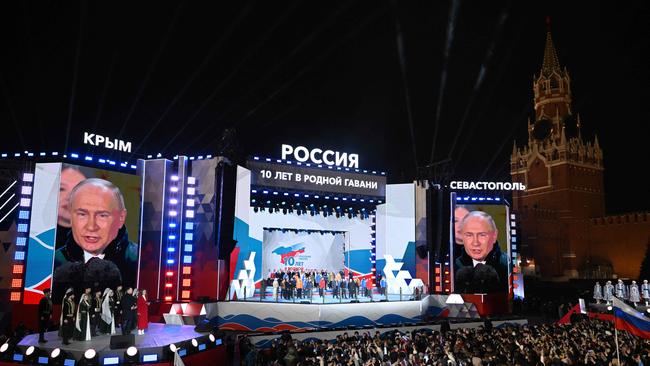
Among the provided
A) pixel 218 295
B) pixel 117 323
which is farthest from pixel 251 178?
pixel 117 323

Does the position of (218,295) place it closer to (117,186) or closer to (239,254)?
(239,254)

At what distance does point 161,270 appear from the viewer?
28.2 metres

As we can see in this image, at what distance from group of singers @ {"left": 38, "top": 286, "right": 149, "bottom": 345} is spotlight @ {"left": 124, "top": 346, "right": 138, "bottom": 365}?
2.65 meters

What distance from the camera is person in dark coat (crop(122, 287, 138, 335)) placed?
56.3 feet

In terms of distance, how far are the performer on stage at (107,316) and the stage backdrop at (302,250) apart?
17.6m

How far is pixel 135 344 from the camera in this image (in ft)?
49.9

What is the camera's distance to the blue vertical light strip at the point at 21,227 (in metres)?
24.0

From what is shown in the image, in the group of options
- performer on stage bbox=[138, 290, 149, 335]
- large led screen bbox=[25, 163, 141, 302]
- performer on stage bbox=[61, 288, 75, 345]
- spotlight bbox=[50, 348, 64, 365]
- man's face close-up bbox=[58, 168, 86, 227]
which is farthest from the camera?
man's face close-up bbox=[58, 168, 86, 227]

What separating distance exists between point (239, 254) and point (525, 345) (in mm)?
18984

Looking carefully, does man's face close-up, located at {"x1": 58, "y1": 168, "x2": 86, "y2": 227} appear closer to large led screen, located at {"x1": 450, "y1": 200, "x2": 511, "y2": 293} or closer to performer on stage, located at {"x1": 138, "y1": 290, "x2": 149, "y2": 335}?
performer on stage, located at {"x1": 138, "y1": 290, "x2": 149, "y2": 335}

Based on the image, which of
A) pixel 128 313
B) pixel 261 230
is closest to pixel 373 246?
pixel 261 230

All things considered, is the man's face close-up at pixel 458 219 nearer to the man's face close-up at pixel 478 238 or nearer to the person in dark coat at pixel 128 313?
the man's face close-up at pixel 478 238

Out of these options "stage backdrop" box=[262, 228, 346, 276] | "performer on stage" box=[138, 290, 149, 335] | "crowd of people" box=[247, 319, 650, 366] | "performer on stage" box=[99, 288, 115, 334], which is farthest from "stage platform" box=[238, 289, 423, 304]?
"performer on stage" box=[99, 288, 115, 334]

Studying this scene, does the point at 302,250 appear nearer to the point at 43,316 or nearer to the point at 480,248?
the point at 480,248
